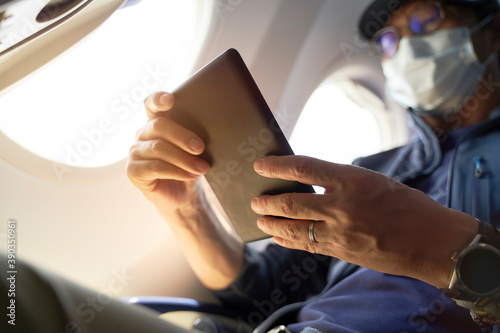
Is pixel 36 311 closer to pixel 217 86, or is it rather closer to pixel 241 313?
pixel 217 86

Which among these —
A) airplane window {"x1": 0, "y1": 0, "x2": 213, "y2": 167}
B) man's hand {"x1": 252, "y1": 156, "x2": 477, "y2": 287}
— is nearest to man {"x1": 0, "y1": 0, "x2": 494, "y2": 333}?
man's hand {"x1": 252, "y1": 156, "x2": 477, "y2": 287}

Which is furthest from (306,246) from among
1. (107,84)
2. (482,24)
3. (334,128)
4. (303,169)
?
(334,128)

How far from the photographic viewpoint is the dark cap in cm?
114

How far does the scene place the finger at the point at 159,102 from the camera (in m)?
0.65

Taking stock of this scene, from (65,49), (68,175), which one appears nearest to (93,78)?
(68,175)

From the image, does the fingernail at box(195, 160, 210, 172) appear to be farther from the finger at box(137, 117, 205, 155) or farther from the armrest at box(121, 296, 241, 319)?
the armrest at box(121, 296, 241, 319)

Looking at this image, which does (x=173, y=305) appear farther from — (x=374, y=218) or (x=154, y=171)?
(x=374, y=218)

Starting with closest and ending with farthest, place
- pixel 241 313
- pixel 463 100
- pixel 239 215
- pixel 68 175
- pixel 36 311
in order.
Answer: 1. pixel 36 311
2. pixel 239 215
3. pixel 68 175
4. pixel 241 313
5. pixel 463 100

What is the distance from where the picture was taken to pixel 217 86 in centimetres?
62

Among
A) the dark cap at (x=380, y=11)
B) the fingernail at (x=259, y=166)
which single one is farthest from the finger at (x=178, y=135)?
the dark cap at (x=380, y=11)

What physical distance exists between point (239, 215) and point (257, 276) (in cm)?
35

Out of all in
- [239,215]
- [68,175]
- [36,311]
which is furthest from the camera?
[68,175]

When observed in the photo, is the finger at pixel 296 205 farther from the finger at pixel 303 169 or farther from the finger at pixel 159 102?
the finger at pixel 159 102

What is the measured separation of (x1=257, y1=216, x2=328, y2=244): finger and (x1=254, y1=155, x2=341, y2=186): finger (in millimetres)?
76
